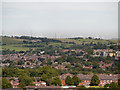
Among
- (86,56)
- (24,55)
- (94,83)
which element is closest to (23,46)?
(24,55)

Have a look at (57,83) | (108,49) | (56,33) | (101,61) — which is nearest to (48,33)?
(56,33)

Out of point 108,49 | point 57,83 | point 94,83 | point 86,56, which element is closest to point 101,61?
point 86,56

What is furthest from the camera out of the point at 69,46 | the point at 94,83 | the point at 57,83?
the point at 69,46

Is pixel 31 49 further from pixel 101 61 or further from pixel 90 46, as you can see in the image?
pixel 101 61

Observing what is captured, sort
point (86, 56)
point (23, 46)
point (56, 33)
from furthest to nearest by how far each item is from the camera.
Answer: point (23, 46) < point (86, 56) < point (56, 33)

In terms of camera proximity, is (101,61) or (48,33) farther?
(101,61)

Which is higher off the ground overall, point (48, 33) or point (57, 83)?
point (48, 33)

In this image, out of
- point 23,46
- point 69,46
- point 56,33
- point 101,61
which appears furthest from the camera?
point 69,46

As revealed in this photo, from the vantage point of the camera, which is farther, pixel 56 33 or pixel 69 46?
pixel 69 46

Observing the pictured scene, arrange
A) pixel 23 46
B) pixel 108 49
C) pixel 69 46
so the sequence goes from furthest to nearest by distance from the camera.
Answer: pixel 69 46
pixel 23 46
pixel 108 49

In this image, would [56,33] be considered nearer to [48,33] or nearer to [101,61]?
[48,33]
